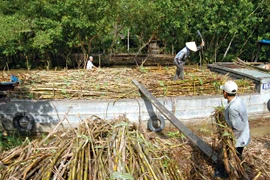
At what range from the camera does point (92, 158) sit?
154 inches

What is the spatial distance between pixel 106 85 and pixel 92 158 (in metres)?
5.40

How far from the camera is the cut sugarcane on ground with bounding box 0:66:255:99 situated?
8930 mm

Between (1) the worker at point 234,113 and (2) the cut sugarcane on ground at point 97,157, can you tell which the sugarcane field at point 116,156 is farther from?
(1) the worker at point 234,113

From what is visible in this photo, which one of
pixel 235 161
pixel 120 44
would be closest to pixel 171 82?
pixel 235 161

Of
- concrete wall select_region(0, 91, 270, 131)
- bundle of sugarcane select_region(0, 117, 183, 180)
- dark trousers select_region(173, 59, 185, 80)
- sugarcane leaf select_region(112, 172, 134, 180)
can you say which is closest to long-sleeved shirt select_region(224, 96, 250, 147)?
bundle of sugarcane select_region(0, 117, 183, 180)

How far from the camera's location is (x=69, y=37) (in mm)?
16562

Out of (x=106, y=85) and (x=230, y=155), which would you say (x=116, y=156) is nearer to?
(x=230, y=155)

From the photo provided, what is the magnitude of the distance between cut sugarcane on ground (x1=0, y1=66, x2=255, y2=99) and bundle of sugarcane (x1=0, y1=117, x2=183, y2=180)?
4.63 metres

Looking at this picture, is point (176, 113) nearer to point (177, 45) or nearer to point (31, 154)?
point (31, 154)

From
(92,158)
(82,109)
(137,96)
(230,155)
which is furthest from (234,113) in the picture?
(82,109)

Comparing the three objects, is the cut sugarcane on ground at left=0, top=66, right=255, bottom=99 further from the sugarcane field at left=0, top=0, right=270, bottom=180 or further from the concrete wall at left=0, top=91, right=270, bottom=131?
the concrete wall at left=0, top=91, right=270, bottom=131

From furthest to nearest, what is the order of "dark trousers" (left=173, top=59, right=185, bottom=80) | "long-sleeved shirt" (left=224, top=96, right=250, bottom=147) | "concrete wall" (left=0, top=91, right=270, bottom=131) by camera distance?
"dark trousers" (left=173, top=59, right=185, bottom=80) → "concrete wall" (left=0, top=91, right=270, bottom=131) → "long-sleeved shirt" (left=224, top=96, right=250, bottom=147)

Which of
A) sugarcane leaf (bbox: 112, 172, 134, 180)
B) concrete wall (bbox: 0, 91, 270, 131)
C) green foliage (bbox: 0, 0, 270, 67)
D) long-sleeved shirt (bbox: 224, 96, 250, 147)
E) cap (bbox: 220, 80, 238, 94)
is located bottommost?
concrete wall (bbox: 0, 91, 270, 131)

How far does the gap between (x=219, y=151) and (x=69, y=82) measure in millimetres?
6137
